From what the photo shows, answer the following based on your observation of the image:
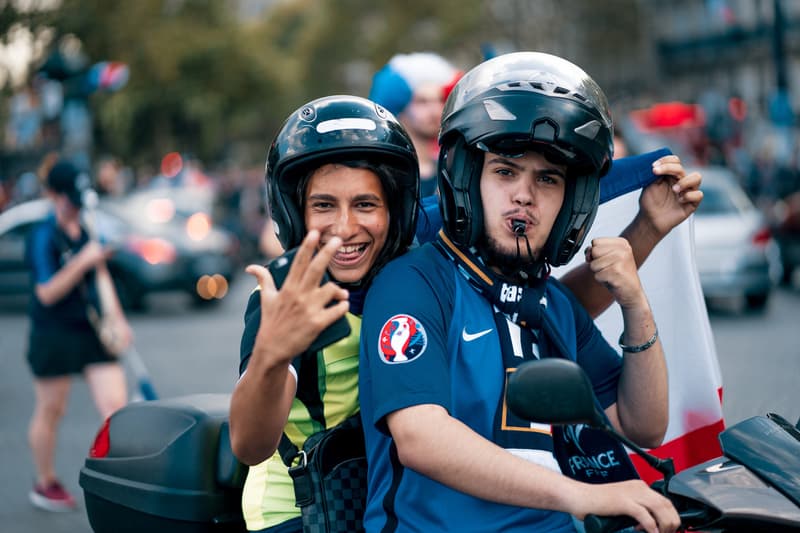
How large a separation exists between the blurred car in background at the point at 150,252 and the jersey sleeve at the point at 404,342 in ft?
43.2

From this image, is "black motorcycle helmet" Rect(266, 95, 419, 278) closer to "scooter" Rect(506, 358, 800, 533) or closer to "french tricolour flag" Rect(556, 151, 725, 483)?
"french tricolour flag" Rect(556, 151, 725, 483)

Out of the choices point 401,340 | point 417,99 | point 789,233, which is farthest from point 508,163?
point 789,233

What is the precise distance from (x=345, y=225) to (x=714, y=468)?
3.20 feet

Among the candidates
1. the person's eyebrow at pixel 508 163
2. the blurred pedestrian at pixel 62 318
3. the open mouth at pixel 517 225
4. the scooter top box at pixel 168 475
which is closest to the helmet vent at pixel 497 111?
the person's eyebrow at pixel 508 163

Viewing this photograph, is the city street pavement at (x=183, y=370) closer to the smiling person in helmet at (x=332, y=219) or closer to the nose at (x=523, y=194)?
the smiling person in helmet at (x=332, y=219)

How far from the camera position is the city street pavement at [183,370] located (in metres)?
6.62

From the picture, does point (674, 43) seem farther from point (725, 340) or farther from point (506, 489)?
point (506, 489)

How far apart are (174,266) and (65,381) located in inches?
359

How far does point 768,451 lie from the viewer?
2.03 meters

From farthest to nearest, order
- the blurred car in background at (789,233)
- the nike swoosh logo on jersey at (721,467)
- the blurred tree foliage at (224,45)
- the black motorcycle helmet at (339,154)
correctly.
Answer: the blurred tree foliage at (224,45), the blurred car in background at (789,233), the black motorcycle helmet at (339,154), the nike swoosh logo on jersey at (721,467)

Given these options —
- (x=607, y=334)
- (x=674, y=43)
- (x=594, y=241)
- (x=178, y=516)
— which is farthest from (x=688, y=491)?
(x=674, y=43)

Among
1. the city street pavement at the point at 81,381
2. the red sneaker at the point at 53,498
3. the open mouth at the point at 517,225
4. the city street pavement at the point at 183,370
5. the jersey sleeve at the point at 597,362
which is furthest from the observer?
the city street pavement at the point at 183,370

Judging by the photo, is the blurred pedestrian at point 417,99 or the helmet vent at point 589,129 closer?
the helmet vent at point 589,129

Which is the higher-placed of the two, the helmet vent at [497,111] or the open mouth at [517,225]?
the helmet vent at [497,111]
